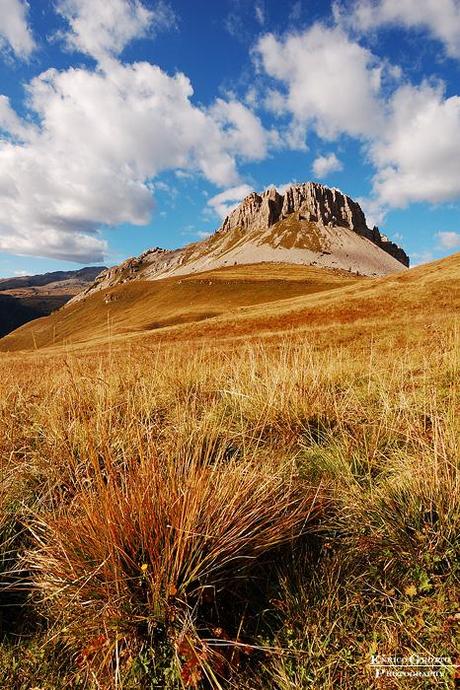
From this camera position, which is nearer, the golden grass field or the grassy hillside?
the golden grass field

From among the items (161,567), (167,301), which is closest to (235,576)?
(161,567)

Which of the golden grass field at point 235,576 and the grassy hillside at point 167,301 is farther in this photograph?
the grassy hillside at point 167,301

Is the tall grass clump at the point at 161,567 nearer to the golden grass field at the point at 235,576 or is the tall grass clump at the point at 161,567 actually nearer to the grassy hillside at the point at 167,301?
the golden grass field at the point at 235,576

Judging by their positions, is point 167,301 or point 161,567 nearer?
point 161,567

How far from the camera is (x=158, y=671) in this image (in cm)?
204

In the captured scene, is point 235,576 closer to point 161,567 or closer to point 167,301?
point 161,567

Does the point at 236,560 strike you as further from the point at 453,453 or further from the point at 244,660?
the point at 453,453

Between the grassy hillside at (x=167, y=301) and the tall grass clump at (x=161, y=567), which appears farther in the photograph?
the grassy hillside at (x=167, y=301)

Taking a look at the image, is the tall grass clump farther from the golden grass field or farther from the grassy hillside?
the grassy hillside

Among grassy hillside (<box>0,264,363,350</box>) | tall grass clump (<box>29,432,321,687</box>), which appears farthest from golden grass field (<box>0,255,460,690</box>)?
grassy hillside (<box>0,264,363,350</box>)

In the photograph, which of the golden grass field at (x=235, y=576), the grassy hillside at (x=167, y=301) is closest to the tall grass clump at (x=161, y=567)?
the golden grass field at (x=235, y=576)

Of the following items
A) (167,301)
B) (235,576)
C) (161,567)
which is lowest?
(235,576)

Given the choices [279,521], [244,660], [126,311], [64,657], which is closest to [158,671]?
[244,660]

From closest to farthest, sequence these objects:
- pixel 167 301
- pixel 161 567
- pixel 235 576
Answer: pixel 161 567
pixel 235 576
pixel 167 301
